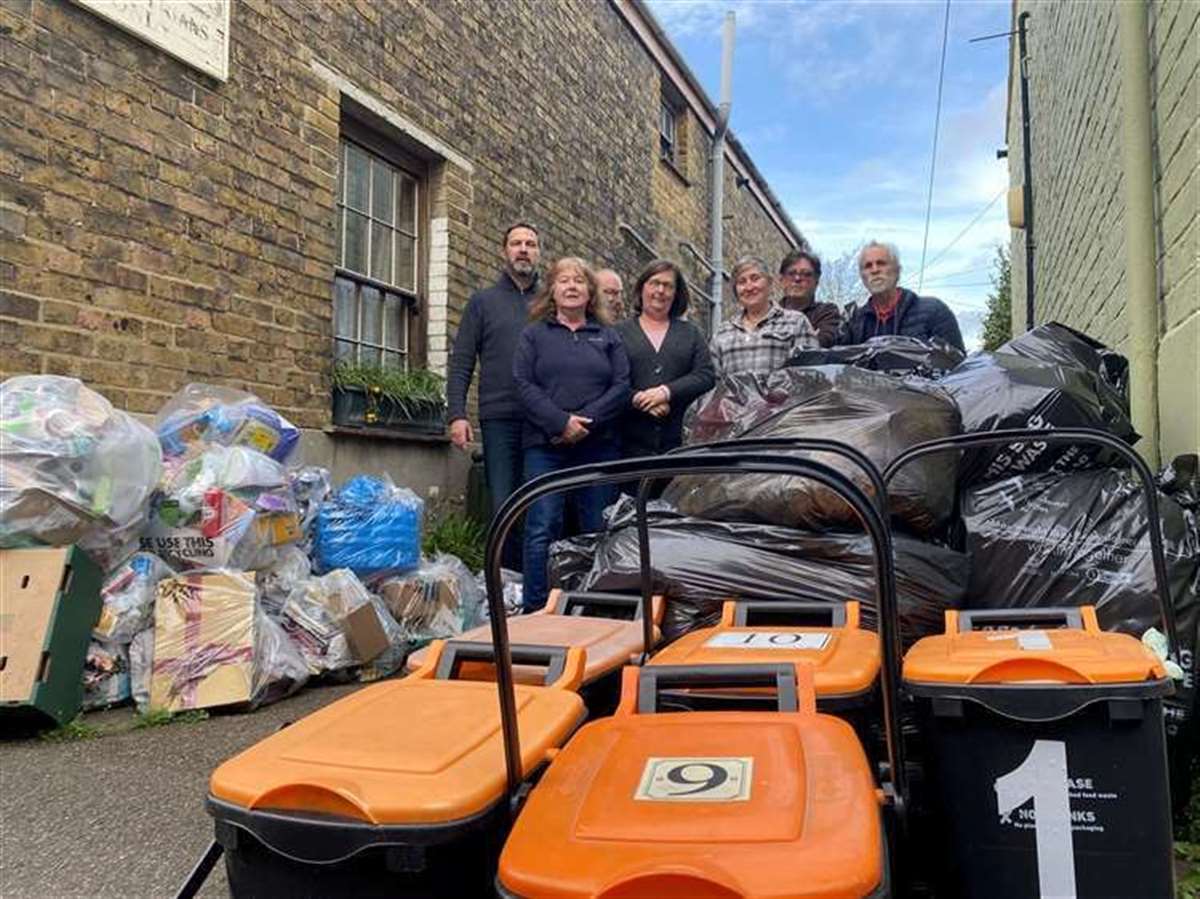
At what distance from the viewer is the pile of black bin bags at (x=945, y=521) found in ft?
8.38

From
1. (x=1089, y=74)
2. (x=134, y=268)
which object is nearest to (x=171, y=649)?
(x=134, y=268)

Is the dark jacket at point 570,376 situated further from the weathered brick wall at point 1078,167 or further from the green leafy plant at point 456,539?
the weathered brick wall at point 1078,167

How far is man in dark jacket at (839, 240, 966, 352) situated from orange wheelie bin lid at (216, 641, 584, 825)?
10.7 feet

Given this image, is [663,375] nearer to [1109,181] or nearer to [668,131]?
[1109,181]

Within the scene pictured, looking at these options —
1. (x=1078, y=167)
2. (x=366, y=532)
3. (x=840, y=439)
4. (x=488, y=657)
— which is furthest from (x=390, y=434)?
(x=1078, y=167)

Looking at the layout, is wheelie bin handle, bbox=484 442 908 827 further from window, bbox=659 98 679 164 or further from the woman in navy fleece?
window, bbox=659 98 679 164

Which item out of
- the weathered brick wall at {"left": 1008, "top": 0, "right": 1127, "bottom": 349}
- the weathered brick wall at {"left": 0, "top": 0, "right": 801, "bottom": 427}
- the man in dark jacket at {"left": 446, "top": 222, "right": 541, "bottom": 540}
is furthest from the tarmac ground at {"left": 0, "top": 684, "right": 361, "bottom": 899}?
the weathered brick wall at {"left": 1008, "top": 0, "right": 1127, "bottom": 349}

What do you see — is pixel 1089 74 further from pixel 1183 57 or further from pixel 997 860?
pixel 997 860

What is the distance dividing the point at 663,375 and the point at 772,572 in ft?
5.67

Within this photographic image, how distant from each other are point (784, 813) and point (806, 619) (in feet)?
3.97

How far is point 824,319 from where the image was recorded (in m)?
4.75

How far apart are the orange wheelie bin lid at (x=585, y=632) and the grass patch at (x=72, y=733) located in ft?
5.49

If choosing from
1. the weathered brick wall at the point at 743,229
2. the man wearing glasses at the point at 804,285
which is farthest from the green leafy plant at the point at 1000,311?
the man wearing glasses at the point at 804,285

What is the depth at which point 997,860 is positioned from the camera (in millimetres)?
1569
